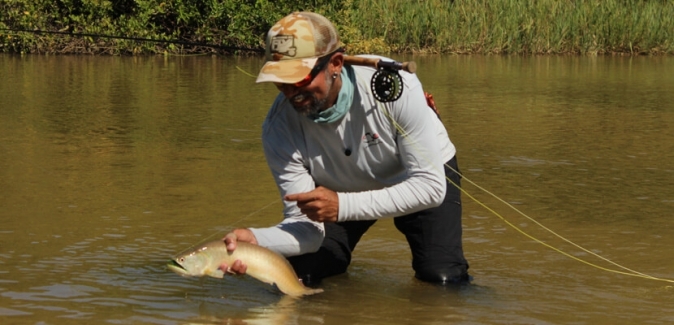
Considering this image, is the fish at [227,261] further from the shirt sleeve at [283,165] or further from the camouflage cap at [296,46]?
the camouflage cap at [296,46]

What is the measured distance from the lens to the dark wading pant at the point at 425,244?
17.3ft

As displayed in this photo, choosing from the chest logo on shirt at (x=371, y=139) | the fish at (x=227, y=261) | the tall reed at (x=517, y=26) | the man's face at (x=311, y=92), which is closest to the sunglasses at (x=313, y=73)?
the man's face at (x=311, y=92)

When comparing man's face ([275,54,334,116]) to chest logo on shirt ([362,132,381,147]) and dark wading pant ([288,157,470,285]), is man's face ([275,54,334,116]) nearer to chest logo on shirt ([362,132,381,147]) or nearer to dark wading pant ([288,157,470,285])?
chest logo on shirt ([362,132,381,147])

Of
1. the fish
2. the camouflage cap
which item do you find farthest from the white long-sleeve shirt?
the camouflage cap

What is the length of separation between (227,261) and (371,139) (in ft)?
2.61

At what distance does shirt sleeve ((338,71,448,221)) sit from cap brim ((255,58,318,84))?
417mm

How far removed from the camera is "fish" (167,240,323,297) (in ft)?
14.9

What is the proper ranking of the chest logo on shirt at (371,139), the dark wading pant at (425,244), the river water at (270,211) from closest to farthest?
the chest logo on shirt at (371,139) < the river water at (270,211) < the dark wading pant at (425,244)

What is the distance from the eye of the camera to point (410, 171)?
4707mm

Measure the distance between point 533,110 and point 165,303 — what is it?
8.53m

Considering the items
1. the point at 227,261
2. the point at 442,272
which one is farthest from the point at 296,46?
the point at 442,272

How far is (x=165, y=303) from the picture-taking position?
5.11m

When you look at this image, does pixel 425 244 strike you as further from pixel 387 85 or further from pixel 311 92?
pixel 311 92

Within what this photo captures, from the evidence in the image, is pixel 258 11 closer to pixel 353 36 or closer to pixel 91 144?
pixel 353 36
